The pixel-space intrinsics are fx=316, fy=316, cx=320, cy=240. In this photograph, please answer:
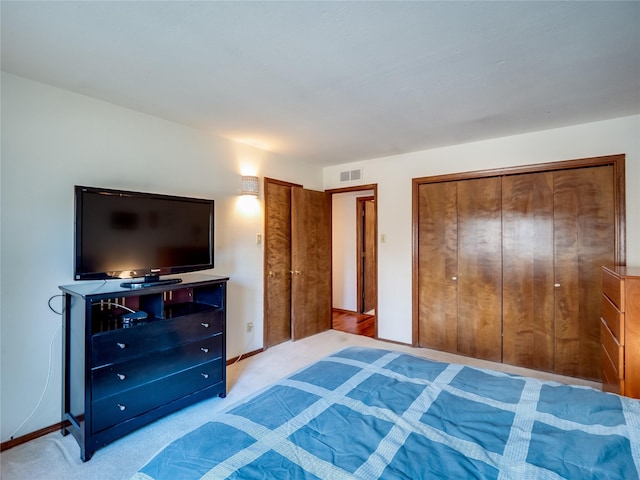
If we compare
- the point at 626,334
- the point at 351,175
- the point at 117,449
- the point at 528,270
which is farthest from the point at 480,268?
the point at 117,449

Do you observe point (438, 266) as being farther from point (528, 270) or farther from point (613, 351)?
point (613, 351)

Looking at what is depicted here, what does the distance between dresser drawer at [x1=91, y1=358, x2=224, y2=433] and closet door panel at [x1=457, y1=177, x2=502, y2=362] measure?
2695 mm

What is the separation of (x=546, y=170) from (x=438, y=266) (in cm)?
145

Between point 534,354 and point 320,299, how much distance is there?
256 cm

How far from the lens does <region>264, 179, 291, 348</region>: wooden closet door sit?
3836mm

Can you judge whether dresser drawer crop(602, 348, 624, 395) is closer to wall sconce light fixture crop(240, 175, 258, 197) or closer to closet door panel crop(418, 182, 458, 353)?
closet door panel crop(418, 182, 458, 353)

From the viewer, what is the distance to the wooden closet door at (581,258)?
291 cm

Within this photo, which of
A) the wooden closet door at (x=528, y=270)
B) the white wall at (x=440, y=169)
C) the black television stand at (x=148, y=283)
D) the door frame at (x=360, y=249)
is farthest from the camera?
the door frame at (x=360, y=249)

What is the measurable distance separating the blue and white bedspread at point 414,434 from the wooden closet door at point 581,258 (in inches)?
77.1

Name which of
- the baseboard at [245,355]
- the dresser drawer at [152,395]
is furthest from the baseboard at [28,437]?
the baseboard at [245,355]

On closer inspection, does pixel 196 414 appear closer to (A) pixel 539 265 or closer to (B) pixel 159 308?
(B) pixel 159 308

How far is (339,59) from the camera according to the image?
74.3 inches

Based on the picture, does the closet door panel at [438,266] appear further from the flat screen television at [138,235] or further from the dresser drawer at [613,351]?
the flat screen television at [138,235]

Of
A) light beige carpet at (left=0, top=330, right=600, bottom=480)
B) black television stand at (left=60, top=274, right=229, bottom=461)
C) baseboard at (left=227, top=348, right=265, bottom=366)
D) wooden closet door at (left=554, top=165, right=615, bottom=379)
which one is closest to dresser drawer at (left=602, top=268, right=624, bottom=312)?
wooden closet door at (left=554, top=165, right=615, bottom=379)
